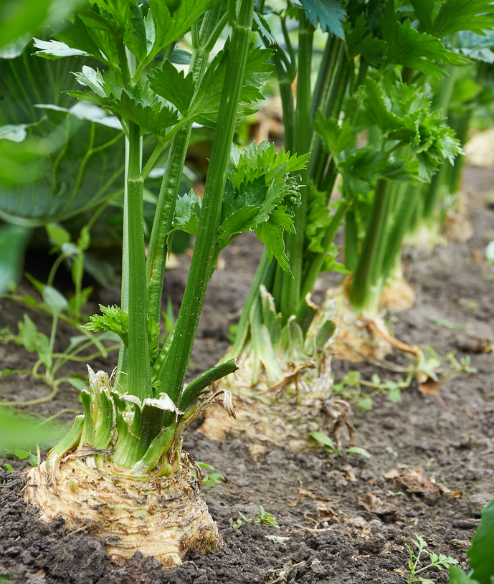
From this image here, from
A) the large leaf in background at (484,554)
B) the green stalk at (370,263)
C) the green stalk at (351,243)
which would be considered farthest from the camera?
the green stalk at (351,243)

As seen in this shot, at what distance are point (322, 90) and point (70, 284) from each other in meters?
1.56

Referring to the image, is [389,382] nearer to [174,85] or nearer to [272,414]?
[272,414]

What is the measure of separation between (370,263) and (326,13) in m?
1.19

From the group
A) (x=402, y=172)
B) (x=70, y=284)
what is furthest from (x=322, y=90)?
(x=70, y=284)

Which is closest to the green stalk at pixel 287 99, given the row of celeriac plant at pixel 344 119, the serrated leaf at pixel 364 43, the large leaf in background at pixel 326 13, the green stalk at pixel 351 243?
the row of celeriac plant at pixel 344 119

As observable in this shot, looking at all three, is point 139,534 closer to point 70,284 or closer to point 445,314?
point 70,284

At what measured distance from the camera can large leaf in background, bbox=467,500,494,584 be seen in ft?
2.25

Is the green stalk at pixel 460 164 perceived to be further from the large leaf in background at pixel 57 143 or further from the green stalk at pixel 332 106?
the large leaf in background at pixel 57 143

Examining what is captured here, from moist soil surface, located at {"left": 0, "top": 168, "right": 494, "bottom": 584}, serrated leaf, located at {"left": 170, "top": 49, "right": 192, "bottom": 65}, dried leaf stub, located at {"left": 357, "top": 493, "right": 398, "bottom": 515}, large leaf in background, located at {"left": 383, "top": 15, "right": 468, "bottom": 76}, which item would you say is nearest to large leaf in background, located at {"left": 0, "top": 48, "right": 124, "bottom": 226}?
moist soil surface, located at {"left": 0, "top": 168, "right": 494, "bottom": 584}

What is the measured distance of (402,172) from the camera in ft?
4.42

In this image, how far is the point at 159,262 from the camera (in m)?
0.94

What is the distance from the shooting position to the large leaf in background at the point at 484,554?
0.69 meters

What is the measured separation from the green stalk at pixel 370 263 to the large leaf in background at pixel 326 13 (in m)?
0.80

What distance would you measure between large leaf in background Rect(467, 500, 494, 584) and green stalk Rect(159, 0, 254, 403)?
502mm
